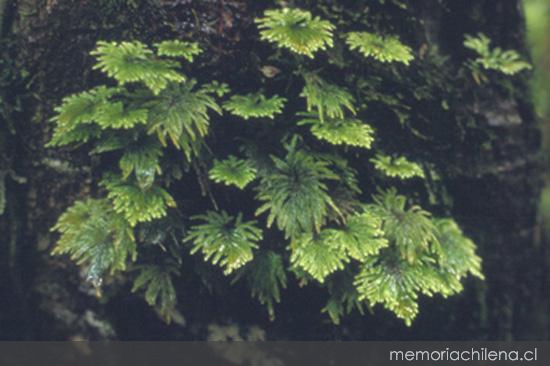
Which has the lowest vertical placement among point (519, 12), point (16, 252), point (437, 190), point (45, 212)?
point (16, 252)

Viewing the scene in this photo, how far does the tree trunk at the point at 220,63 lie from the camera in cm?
233

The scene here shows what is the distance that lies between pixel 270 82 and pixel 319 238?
67 centimetres

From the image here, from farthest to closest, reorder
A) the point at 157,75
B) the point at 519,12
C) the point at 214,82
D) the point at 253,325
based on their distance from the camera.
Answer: the point at 519,12, the point at 253,325, the point at 214,82, the point at 157,75

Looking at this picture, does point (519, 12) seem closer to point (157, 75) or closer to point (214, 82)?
point (214, 82)

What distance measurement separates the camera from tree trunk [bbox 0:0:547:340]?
7.64 ft

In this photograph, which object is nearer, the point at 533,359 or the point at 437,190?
the point at 437,190

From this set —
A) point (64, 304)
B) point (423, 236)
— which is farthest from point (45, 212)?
point (423, 236)

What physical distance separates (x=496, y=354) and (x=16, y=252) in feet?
7.70

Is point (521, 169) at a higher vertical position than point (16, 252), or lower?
higher

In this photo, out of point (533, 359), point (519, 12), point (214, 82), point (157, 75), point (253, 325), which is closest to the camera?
point (157, 75)

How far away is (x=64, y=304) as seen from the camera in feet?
8.51

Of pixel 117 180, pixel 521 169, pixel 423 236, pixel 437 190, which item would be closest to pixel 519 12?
pixel 521 169

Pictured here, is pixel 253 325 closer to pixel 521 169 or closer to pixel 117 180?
pixel 117 180

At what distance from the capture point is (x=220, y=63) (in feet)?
7.64
